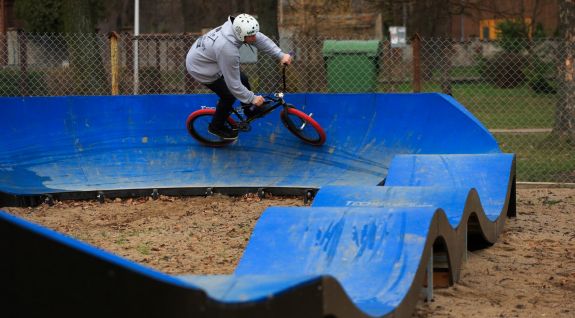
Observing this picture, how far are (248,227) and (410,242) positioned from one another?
3.52 metres

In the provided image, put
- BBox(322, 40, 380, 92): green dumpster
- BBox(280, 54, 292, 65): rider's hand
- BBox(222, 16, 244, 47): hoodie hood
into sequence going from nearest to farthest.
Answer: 1. BBox(222, 16, 244, 47): hoodie hood
2. BBox(280, 54, 292, 65): rider's hand
3. BBox(322, 40, 380, 92): green dumpster

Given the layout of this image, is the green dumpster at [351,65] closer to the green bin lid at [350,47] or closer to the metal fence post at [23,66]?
the green bin lid at [350,47]

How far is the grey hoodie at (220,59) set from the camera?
10734 mm

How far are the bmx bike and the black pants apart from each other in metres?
0.16

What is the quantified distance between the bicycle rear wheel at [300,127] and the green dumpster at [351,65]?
19.2ft

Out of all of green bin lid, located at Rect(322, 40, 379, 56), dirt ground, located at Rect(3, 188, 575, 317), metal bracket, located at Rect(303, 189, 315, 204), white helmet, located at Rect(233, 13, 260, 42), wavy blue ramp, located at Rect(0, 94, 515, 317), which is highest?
white helmet, located at Rect(233, 13, 260, 42)

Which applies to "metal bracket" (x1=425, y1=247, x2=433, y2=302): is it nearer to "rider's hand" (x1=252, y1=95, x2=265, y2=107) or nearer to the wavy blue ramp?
the wavy blue ramp

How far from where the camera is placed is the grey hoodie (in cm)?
1073

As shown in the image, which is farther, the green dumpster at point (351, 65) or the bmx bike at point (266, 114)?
the green dumpster at point (351, 65)

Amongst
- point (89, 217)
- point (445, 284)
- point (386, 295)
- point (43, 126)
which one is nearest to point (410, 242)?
→ point (386, 295)

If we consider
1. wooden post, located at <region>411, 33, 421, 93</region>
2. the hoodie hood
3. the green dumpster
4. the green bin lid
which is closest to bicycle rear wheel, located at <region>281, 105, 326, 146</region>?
the hoodie hood

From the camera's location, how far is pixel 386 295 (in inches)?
216

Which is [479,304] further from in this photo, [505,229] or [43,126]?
[43,126]

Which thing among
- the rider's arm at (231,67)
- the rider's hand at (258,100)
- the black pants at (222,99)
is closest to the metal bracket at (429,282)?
the rider's arm at (231,67)
